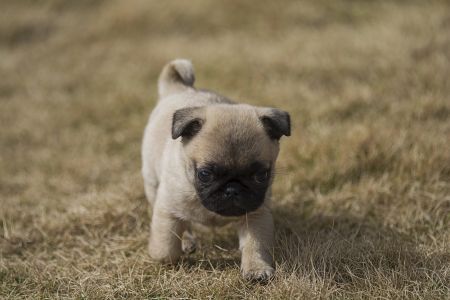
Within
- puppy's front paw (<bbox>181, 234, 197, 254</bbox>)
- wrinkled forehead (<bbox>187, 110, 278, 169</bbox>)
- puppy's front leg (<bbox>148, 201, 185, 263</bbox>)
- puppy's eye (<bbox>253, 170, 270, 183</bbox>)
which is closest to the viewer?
wrinkled forehead (<bbox>187, 110, 278, 169</bbox>)

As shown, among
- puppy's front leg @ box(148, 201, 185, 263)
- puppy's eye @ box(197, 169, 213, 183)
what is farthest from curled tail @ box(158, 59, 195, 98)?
puppy's eye @ box(197, 169, 213, 183)

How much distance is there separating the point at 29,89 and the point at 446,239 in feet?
23.1

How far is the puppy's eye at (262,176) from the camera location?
3714mm

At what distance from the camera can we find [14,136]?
779 cm

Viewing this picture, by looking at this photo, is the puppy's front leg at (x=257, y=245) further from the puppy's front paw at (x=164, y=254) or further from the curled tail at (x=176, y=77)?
the curled tail at (x=176, y=77)

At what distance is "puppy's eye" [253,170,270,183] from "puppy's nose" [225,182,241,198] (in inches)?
5.5

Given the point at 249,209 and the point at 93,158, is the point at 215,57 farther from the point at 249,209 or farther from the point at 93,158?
the point at 249,209

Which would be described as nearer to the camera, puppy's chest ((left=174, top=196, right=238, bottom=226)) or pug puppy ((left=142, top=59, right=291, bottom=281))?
pug puppy ((left=142, top=59, right=291, bottom=281))

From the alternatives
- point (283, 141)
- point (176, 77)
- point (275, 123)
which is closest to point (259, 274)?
point (275, 123)

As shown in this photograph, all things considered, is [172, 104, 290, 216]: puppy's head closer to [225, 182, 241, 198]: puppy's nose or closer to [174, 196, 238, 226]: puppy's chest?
[225, 182, 241, 198]: puppy's nose

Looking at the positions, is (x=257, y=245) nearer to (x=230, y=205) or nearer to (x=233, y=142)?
(x=230, y=205)

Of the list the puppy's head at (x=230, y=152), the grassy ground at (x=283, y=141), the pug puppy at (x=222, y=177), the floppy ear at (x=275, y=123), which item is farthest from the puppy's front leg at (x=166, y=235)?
the floppy ear at (x=275, y=123)

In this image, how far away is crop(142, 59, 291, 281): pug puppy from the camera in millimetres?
3643

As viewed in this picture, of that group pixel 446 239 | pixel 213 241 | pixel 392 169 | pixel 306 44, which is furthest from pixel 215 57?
pixel 446 239
